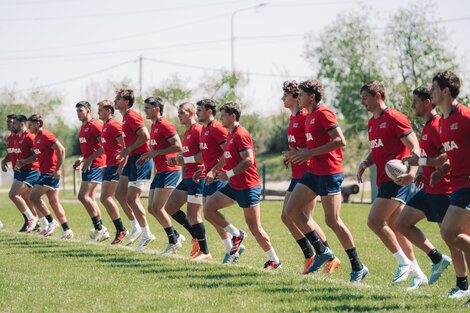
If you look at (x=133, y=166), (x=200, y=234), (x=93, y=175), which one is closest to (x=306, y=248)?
(x=200, y=234)

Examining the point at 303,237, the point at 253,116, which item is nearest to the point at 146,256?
the point at 303,237

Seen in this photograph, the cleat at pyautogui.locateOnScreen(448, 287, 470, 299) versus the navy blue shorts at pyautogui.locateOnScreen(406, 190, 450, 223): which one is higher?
the navy blue shorts at pyautogui.locateOnScreen(406, 190, 450, 223)

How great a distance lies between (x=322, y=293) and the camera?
6539mm

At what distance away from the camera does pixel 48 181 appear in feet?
Result: 42.2

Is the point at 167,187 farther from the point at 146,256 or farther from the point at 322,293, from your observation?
the point at 322,293

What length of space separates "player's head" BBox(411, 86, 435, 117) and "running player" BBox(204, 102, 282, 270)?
7.73 feet

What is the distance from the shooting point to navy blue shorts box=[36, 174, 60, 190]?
12.9 meters

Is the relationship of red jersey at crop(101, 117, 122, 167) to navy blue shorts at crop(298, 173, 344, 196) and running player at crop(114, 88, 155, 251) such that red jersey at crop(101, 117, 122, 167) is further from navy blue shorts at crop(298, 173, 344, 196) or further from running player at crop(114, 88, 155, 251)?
navy blue shorts at crop(298, 173, 344, 196)

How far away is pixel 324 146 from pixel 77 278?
11.4ft

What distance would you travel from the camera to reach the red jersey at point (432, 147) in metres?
6.64

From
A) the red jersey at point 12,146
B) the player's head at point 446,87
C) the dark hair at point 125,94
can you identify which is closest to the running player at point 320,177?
the player's head at point 446,87

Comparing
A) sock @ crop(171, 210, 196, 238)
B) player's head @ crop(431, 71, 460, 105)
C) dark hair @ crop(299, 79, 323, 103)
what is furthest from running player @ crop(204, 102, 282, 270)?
player's head @ crop(431, 71, 460, 105)

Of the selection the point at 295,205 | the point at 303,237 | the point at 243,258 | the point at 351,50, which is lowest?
the point at 243,258

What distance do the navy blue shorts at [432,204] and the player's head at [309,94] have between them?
181 cm
